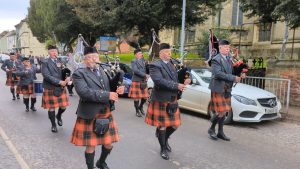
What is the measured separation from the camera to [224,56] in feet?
22.0

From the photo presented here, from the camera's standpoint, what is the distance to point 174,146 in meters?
6.41

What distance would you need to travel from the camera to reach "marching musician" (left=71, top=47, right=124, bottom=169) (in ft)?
14.0

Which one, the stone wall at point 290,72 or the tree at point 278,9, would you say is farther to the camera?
the stone wall at point 290,72

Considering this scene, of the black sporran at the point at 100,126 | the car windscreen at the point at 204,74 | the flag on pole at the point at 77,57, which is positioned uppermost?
the flag on pole at the point at 77,57

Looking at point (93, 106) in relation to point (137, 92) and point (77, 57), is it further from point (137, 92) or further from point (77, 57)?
point (137, 92)

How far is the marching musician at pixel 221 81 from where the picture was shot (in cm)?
660

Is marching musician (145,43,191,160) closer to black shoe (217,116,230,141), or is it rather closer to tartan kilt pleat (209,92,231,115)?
tartan kilt pleat (209,92,231,115)

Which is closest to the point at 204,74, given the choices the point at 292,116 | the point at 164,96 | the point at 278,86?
the point at 278,86

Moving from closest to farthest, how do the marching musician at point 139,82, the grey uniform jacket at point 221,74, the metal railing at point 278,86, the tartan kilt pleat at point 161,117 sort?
the tartan kilt pleat at point 161,117 → the grey uniform jacket at point 221,74 → the marching musician at point 139,82 → the metal railing at point 278,86

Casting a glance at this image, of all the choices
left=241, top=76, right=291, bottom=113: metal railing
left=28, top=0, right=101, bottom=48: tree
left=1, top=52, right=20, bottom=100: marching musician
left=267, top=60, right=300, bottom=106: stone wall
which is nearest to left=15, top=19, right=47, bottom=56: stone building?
left=28, top=0, right=101, bottom=48: tree

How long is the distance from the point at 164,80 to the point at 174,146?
4.88ft

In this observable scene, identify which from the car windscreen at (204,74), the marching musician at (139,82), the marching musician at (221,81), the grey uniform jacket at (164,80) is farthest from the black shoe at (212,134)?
the marching musician at (139,82)

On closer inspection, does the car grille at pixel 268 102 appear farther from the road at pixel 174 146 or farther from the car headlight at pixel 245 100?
the road at pixel 174 146

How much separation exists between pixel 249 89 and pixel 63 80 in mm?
4472
